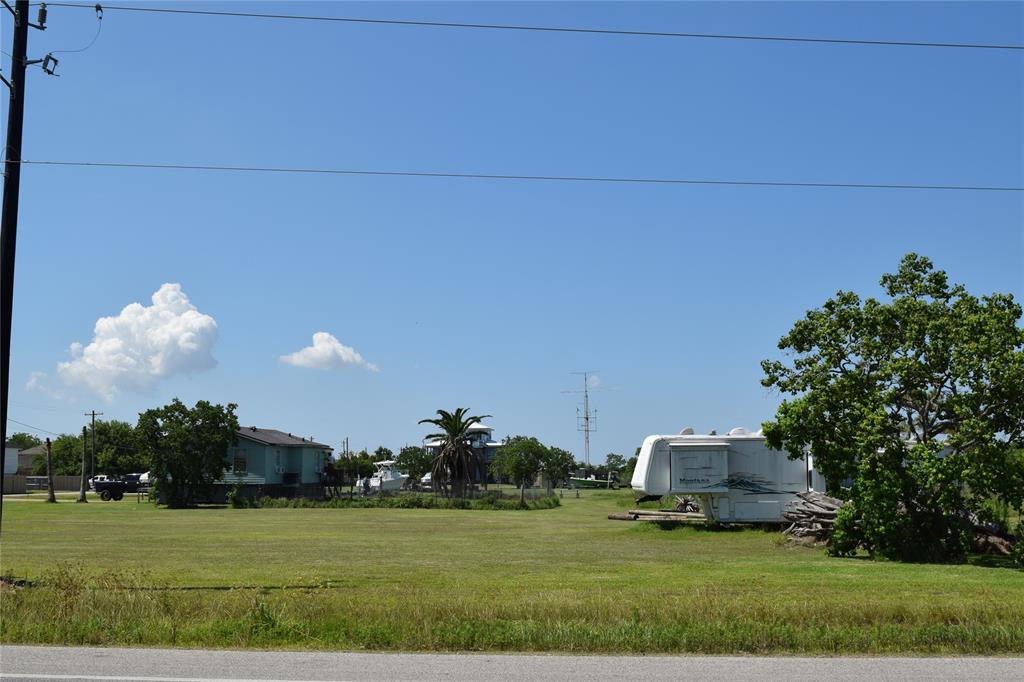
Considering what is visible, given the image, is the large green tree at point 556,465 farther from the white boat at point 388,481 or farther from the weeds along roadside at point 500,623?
the weeds along roadside at point 500,623

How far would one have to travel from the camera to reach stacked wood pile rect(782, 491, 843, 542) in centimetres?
2650

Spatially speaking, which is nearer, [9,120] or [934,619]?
[934,619]

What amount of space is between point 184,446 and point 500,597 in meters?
53.1

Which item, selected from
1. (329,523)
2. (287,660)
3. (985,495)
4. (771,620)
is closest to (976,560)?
(985,495)

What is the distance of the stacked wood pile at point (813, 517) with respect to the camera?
2650 cm

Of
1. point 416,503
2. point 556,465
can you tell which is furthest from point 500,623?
point 556,465

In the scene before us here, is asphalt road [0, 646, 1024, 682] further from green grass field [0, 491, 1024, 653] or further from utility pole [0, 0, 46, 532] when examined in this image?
utility pole [0, 0, 46, 532]

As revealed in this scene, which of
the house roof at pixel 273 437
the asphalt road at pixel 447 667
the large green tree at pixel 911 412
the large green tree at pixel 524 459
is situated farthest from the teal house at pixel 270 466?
the asphalt road at pixel 447 667

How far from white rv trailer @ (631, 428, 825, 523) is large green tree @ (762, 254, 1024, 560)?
930 cm

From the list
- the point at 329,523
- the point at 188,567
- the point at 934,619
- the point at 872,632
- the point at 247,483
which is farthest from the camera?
the point at 247,483

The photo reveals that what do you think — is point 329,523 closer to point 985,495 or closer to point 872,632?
point 985,495

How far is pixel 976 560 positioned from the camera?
879 inches

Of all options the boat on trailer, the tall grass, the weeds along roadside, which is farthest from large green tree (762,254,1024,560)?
the boat on trailer

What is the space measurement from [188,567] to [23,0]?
1158cm
